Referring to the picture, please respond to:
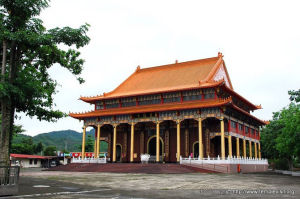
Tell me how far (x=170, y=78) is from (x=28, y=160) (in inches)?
1229

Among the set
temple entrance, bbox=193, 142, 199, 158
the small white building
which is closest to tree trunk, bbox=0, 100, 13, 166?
temple entrance, bbox=193, 142, 199, 158

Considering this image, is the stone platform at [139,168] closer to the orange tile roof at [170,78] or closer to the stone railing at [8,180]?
the orange tile roof at [170,78]

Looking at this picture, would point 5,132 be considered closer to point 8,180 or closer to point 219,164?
point 8,180

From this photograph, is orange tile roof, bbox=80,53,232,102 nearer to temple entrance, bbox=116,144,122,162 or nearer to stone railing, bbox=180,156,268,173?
temple entrance, bbox=116,144,122,162

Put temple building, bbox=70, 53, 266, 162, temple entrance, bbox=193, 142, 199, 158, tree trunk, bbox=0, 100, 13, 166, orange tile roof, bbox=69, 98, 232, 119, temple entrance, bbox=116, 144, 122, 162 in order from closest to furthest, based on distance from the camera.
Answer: tree trunk, bbox=0, 100, 13, 166 → orange tile roof, bbox=69, 98, 232, 119 → temple building, bbox=70, 53, 266, 162 → temple entrance, bbox=193, 142, 199, 158 → temple entrance, bbox=116, 144, 122, 162

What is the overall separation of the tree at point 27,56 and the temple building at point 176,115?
1995 centimetres

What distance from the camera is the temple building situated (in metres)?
33.9

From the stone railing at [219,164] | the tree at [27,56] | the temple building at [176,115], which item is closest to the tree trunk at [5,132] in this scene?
the tree at [27,56]

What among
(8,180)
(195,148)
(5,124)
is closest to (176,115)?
(195,148)

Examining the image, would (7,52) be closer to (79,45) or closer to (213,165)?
(79,45)

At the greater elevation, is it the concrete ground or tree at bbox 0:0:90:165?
tree at bbox 0:0:90:165

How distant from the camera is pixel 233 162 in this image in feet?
101

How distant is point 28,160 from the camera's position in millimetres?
54562

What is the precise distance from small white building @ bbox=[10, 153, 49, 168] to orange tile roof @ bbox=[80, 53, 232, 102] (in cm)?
1853
